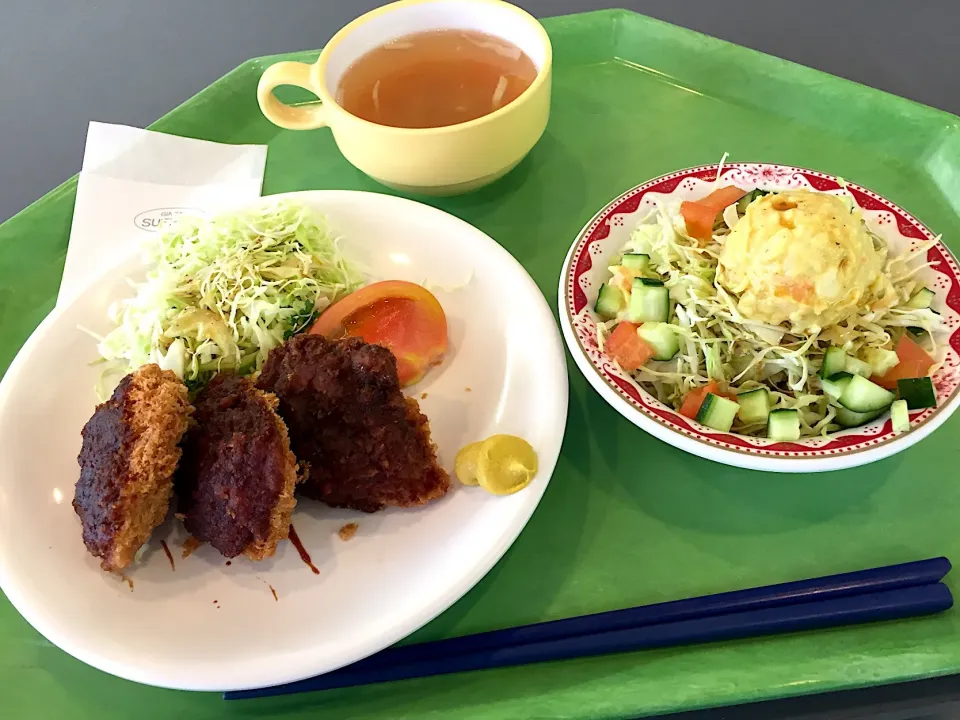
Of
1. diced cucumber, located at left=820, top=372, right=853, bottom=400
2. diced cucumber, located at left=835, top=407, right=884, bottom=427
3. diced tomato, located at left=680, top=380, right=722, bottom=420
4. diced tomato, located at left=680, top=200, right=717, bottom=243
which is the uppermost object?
diced tomato, located at left=680, top=200, right=717, bottom=243

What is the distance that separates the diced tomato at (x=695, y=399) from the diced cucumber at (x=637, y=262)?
12.2 inches

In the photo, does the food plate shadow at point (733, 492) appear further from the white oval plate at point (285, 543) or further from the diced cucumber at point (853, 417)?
the white oval plate at point (285, 543)

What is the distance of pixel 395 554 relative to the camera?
138cm

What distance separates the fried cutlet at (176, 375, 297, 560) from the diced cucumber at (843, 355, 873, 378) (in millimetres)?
1120

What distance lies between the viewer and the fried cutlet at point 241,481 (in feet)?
4.34

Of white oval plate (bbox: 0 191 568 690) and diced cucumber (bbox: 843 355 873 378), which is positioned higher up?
diced cucumber (bbox: 843 355 873 378)

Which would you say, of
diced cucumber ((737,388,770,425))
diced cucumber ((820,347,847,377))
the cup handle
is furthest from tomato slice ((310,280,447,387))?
diced cucumber ((820,347,847,377))

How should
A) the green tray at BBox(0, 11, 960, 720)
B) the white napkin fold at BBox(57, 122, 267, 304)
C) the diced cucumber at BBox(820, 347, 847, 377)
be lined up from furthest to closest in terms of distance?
the white napkin fold at BBox(57, 122, 267, 304) → the diced cucumber at BBox(820, 347, 847, 377) → the green tray at BBox(0, 11, 960, 720)

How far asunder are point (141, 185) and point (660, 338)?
1569 millimetres

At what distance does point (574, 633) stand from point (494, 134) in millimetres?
1164

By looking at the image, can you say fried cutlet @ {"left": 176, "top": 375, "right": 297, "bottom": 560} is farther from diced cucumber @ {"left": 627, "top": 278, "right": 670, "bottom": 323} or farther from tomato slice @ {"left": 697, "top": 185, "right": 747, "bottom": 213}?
tomato slice @ {"left": 697, "top": 185, "right": 747, "bottom": 213}

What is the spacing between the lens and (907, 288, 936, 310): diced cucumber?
1.50 m

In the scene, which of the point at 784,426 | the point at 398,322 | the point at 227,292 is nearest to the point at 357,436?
the point at 398,322

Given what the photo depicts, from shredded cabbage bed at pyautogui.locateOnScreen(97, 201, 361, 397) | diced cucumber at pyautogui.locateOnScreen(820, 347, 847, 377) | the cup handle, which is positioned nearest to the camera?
diced cucumber at pyautogui.locateOnScreen(820, 347, 847, 377)
